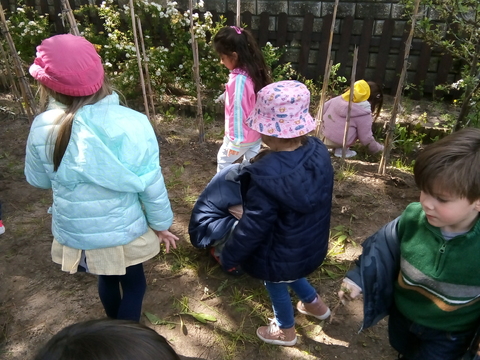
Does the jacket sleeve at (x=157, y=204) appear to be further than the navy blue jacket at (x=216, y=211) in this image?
No

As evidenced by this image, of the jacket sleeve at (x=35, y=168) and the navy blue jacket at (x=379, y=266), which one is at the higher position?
the jacket sleeve at (x=35, y=168)

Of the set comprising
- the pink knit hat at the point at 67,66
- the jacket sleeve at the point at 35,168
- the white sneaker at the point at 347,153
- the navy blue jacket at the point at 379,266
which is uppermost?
the pink knit hat at the point at 67,66

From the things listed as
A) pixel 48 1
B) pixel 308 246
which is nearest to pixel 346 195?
pixel 308 246

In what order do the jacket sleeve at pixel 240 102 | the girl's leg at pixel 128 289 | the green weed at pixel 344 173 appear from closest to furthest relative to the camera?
the girl's leg at pixel 128 289
the jacket sleeve at pixel 240 102
the green weed at pixel 344 173

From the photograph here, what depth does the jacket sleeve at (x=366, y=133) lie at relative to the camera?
4.11 meters

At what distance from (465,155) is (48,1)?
6.84m

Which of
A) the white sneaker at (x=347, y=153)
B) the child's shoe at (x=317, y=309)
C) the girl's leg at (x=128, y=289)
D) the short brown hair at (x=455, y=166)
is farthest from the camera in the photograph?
the white sneaker at (x=347, y=153)

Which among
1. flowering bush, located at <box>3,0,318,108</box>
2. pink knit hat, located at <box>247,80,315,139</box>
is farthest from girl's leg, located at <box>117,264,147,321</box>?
flowering bush, located at <box>3,0,318,108</box>

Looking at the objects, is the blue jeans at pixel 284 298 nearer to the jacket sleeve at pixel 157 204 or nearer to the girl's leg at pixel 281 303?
the girl's leg at pixel 281 303

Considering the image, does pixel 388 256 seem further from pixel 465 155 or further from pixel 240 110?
pixel 240 110

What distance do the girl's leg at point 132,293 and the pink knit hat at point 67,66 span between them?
0.85m

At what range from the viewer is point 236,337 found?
230 cm

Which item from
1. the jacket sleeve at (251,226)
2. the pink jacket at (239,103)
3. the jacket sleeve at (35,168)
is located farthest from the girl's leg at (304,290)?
the jacket sleeve at (35,168)

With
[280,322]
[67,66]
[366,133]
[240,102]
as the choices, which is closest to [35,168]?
[67,66]
